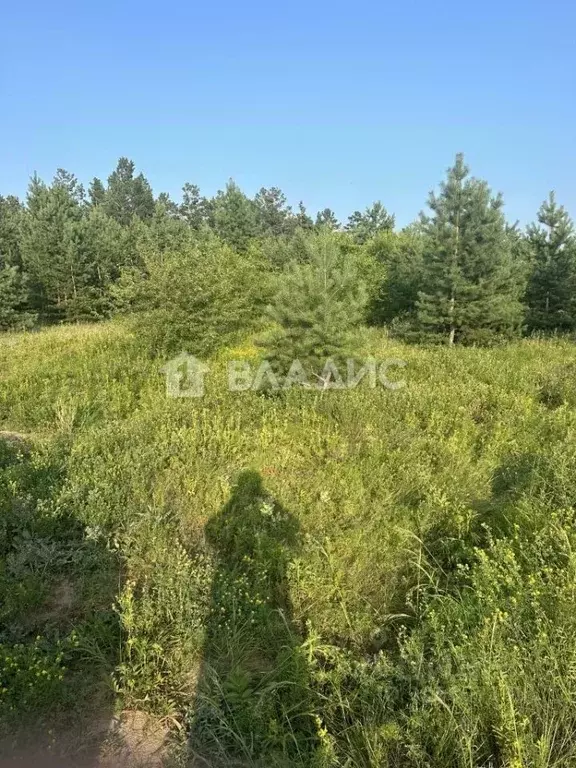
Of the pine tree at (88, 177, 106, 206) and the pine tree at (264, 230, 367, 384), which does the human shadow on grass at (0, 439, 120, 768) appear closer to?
the pine tree at (264, 230, 367, 384)

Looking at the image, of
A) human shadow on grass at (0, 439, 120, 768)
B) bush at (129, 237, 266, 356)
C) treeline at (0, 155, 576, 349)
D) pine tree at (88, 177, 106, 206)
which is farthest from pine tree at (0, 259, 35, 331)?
pine tree at (88, 177, 106, 206)

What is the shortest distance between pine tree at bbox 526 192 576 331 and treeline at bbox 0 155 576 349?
0.03 metres

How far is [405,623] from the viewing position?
3.07m

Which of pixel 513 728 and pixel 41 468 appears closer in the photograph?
pixel 513 728

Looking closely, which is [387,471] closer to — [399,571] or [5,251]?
[399,571]

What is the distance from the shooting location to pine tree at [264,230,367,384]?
24.4 feet

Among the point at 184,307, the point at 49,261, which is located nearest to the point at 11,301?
the point at 49,261

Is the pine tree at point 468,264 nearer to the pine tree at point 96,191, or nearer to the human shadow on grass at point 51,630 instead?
the human shadow on grass at point 51,630

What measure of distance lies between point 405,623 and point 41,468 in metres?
3.50

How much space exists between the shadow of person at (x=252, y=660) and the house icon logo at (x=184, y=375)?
385cm

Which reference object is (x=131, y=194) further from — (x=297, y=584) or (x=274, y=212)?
(x=297, y=584)

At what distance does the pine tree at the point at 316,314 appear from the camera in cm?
744

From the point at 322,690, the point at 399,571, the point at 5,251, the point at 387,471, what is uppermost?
the point at 5,251

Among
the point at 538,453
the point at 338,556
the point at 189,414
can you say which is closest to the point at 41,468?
the point at 189,414
